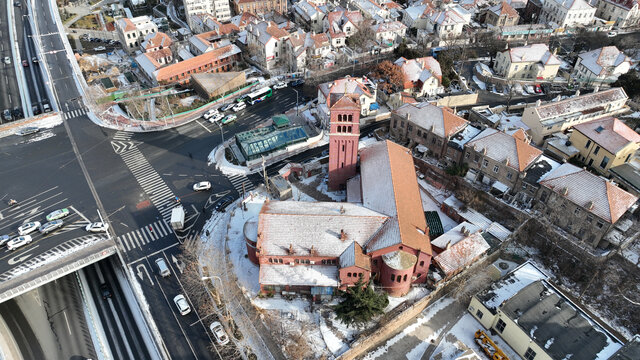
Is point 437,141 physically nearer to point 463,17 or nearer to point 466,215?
point 466,215

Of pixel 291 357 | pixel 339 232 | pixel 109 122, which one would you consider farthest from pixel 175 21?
pixel 291 357

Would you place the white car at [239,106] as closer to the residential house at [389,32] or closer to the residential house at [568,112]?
the residential house at [389,32]

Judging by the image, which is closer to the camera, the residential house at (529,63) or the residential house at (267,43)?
the residential house at (529,63)

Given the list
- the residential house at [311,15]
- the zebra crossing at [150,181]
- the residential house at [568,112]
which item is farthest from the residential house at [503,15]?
the zebra crossing at [150,181]

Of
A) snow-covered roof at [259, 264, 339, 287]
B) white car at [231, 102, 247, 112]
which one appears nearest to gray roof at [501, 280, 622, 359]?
snow-covered roof at [259, 264, 339, 287]

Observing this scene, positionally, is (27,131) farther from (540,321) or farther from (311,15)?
(540,321)

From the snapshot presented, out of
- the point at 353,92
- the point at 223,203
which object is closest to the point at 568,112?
the point at 353,92
